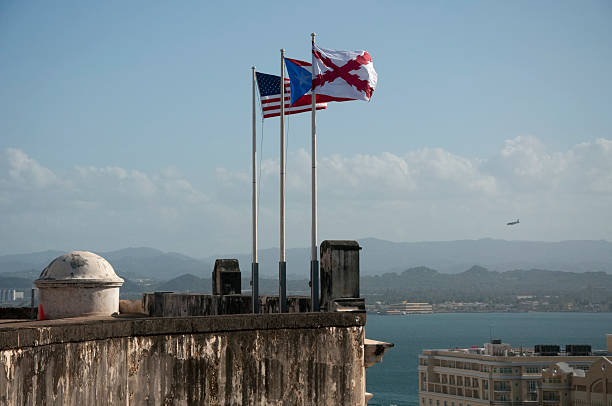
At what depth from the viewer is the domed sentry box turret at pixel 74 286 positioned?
16109mm

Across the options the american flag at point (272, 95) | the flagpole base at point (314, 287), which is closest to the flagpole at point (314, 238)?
the flagpole base at point (314, 287)

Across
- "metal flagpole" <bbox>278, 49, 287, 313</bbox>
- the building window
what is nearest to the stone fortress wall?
"metal flagpole" <bbox>278, 49, 287, 313</bbox>

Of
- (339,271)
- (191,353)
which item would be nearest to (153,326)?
(191,353)

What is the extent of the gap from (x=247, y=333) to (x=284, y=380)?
1.01m

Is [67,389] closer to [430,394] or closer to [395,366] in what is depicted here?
[430,394]

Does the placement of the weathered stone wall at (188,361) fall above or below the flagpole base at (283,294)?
below

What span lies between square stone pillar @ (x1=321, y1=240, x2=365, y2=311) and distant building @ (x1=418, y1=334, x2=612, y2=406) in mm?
61021

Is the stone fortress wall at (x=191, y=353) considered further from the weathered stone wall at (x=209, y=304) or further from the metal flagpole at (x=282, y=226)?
the metal flagpole at (x=282, y=226)

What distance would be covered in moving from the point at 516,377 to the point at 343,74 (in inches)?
2603

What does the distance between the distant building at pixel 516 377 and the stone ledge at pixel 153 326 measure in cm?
6264

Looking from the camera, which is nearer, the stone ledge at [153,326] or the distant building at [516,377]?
the stone ledge at [153,326]

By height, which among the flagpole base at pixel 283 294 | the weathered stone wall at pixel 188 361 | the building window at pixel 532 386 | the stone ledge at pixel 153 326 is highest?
the flagpole base at pixel 283 294

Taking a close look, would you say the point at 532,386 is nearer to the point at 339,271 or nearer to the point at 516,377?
the point at 516,377

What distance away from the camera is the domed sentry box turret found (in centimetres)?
1611
